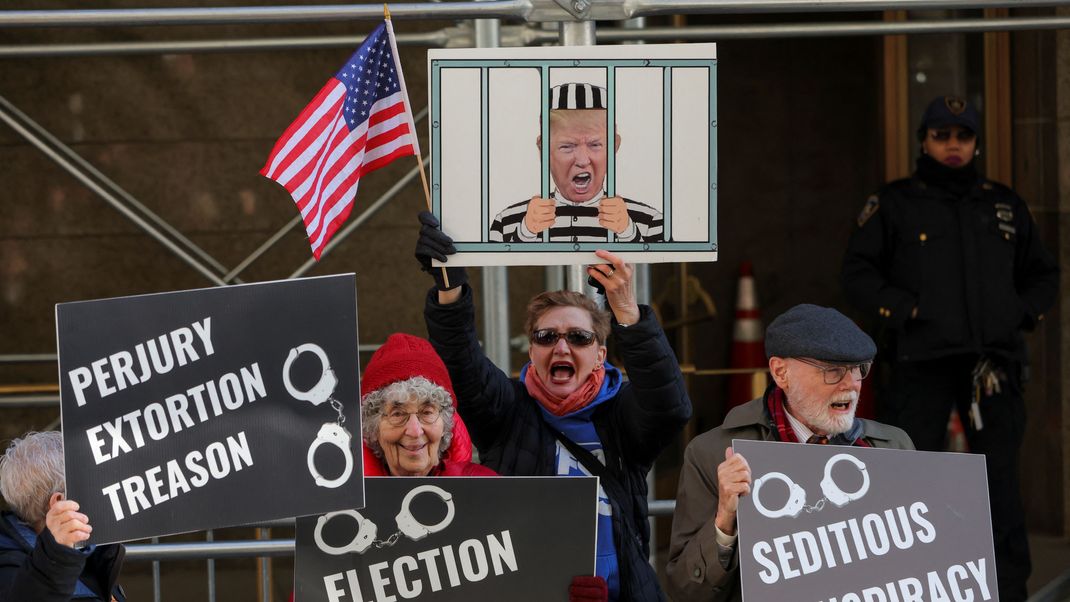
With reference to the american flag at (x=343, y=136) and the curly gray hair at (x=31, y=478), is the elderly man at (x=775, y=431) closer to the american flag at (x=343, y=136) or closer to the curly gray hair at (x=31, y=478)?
the american flag at (x=343, y=136)

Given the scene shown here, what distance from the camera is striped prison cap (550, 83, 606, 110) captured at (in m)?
3.95

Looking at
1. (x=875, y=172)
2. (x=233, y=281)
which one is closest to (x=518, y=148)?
(x=233, y=281)

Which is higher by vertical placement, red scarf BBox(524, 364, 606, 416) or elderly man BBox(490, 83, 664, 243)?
elderly man BBox(490, 83, 664, 243)

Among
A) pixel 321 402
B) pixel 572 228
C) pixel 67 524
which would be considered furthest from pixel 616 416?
pixel 67 524

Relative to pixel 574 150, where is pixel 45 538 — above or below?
below

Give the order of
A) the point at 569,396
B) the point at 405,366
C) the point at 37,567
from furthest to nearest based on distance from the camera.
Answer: the point at 569,396 < the point at 405,366 < the point at 37,567

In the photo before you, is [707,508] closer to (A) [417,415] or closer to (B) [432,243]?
(A) [417,415]

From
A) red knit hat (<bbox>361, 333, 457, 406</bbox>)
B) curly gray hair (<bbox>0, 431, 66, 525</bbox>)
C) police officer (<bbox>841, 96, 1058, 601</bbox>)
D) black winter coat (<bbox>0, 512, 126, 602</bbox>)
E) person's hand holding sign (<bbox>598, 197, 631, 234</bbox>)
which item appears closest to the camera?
black winter coat (<bbox>0, 512, 126, 602</bbox>)

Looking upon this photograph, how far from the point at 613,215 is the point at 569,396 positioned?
49 centimetres

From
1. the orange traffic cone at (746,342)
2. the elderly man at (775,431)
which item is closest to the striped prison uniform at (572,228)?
the elderly man at (775,431)

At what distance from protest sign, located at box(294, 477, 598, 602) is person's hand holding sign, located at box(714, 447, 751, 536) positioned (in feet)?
1.08

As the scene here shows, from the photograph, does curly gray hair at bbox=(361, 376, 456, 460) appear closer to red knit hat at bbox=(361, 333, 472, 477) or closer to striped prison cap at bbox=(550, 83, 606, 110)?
red knit hat at bbox=(361, 333, 472, 477)

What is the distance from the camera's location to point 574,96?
156 inches

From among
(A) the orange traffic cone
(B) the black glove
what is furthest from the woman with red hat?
(A) the orange traffic cone
